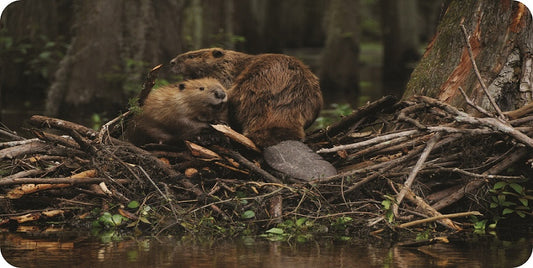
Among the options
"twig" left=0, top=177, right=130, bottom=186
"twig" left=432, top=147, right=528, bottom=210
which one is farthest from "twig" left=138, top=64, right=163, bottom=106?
"twig" left=432, top=147, right=528, bottom=210

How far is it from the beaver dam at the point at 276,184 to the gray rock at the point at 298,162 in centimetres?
7

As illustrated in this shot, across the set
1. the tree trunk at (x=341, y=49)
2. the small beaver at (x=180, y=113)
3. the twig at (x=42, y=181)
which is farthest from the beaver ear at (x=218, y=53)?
the tree trunk at (x=341, y=49)

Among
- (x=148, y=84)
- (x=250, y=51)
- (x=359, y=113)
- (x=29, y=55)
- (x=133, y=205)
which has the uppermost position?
(x=250, y=51)

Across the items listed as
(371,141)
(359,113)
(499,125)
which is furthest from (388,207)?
(359,113)

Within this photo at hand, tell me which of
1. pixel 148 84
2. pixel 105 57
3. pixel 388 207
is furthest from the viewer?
pixel 105 57

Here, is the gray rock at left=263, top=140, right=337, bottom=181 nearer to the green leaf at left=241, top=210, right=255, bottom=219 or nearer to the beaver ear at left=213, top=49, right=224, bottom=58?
the green leaf at left=241, top=210, right=255, bottom=219

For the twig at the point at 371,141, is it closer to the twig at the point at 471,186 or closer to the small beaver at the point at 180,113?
the twig at the point at 471,186

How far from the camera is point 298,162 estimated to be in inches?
206

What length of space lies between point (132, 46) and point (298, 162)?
6473 mm

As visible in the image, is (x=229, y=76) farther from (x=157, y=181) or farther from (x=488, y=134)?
(x=488, y=134)

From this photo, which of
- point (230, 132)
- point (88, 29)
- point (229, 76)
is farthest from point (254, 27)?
point (230, 132)

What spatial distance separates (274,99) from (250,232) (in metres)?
1.32

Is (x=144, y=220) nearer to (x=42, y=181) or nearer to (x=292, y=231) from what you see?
(x=42, y=181)

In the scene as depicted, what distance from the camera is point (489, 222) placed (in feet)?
17.3
